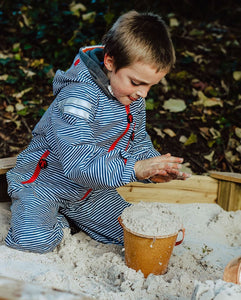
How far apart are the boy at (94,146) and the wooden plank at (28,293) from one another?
0.68 m

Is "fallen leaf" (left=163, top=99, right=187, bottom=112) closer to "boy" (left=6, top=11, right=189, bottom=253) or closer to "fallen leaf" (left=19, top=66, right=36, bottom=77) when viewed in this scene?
"fallen leaf" (left=19, top=66, right=36, bottom=77)

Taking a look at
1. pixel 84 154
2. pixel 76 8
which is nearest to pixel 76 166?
pixel 84 154

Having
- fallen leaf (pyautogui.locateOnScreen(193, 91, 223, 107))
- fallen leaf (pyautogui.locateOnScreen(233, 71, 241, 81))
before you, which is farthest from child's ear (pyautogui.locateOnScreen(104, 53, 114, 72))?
fallen leaf (pyautogui.locateOnScreen(233, 71, 241, 81))

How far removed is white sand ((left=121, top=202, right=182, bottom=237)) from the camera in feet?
5.05

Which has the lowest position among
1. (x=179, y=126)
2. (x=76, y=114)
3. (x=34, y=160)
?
(x=179, y=126)

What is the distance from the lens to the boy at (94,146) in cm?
156

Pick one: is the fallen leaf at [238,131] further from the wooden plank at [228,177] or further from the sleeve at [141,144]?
the sleeve at [141,144]

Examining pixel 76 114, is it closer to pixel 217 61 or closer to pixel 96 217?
pixel 96 217

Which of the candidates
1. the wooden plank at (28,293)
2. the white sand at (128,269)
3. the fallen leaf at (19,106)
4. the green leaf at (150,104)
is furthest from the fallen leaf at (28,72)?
the wooden plank at (28,293)

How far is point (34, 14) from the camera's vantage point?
145 inches

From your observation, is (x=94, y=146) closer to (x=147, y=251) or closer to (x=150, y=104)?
(x=147, y=251)

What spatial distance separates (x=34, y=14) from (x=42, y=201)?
2.41 m

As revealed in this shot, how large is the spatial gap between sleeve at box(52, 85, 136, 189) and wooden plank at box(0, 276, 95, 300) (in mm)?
674

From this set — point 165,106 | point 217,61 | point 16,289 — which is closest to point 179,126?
point 165,106
